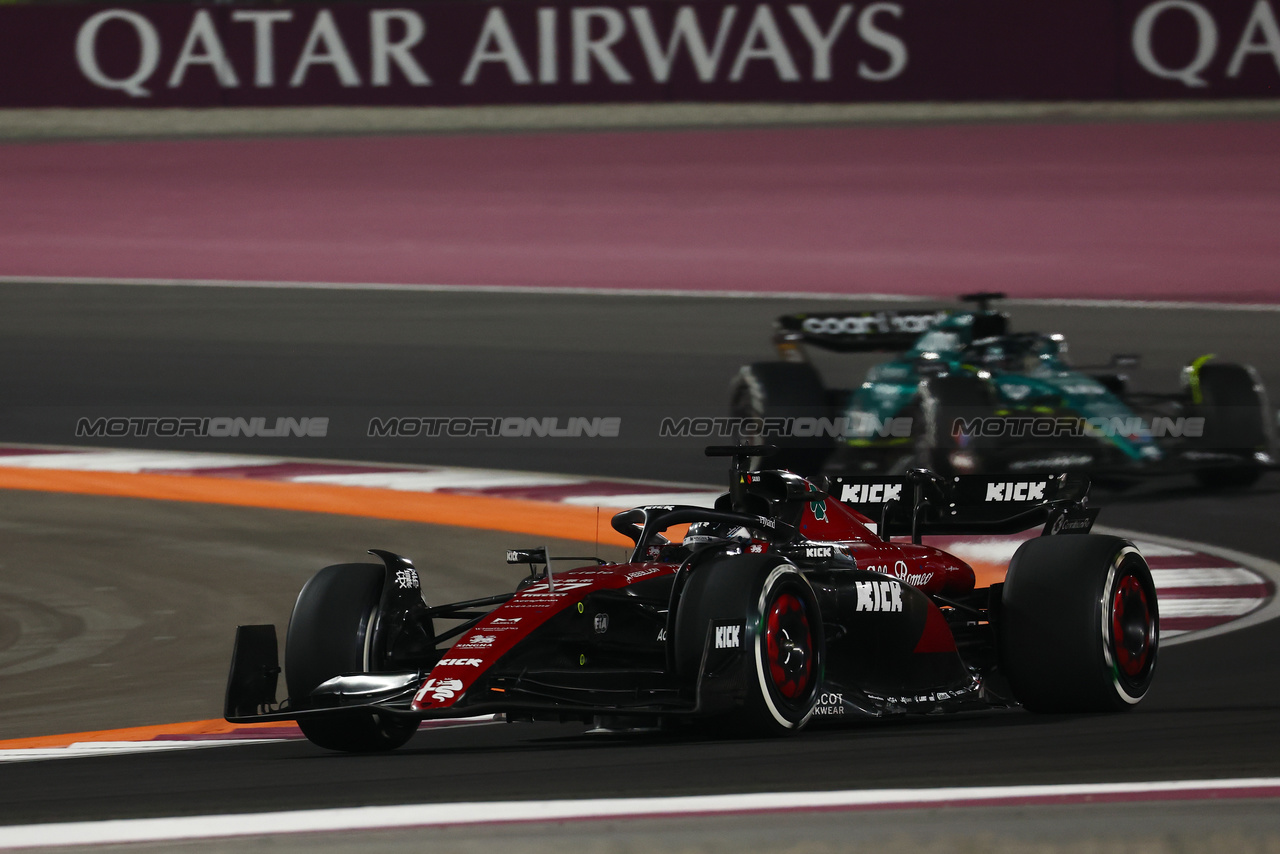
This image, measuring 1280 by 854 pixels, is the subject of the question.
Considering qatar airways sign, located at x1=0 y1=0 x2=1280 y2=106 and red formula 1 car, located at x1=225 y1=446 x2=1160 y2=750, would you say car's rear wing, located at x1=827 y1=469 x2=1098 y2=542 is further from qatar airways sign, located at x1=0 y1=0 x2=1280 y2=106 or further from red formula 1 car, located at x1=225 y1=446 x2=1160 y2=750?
qatar airways sign, located at x1=0 y1=0 x2=1280 y2=106

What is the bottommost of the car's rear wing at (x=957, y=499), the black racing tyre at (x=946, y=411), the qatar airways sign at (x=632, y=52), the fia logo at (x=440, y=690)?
the fia logo at (x=440, y=690)

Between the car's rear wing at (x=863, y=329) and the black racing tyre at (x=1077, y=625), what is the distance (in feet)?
19.2

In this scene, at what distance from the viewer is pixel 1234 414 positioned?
40.4 feet

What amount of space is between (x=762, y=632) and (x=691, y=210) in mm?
17817

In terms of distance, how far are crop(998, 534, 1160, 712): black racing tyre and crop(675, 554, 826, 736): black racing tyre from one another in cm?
85

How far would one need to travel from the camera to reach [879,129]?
2817 cm

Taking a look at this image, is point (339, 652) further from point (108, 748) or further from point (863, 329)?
point (863, 329)

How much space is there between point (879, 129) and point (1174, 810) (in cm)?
2403

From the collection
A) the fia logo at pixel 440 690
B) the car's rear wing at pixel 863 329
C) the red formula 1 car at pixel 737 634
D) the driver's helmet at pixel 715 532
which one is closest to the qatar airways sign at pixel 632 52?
the car's rear wing at pixel 863 329

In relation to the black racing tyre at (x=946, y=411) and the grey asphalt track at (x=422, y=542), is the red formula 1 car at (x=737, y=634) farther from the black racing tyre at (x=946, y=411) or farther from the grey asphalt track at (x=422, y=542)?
the black racing tyre at (x=946, y=411)

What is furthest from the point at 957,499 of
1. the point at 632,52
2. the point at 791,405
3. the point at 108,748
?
the point at 632,52

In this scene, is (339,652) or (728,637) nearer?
(728,637)

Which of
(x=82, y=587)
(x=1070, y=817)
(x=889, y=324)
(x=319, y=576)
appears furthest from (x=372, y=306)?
(x=1070, y=817)

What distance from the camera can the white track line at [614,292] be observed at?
59.7 ft
